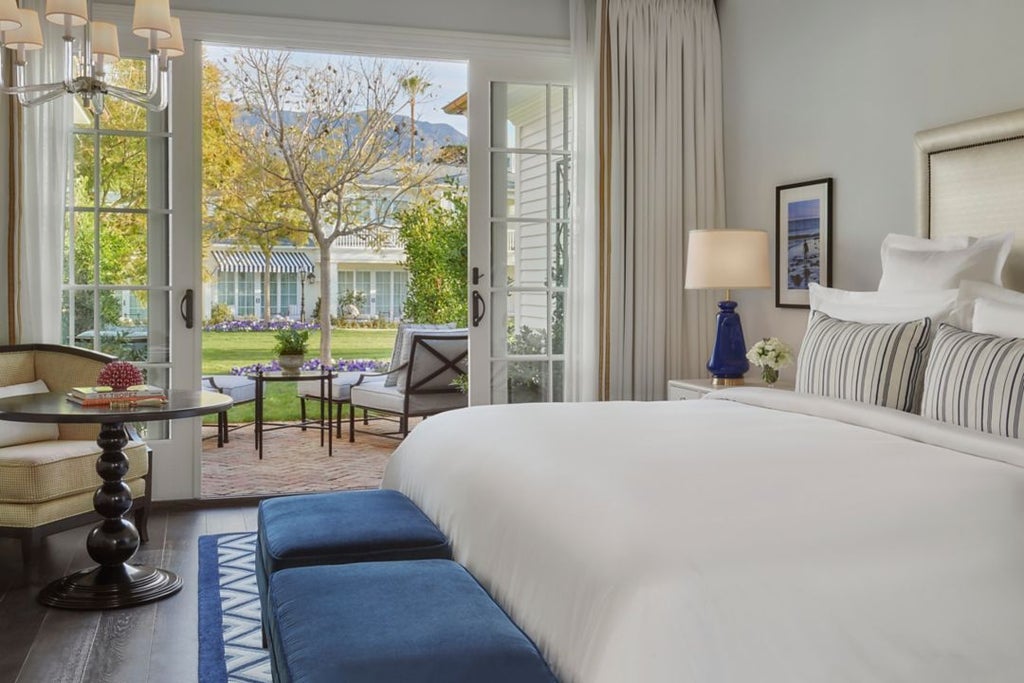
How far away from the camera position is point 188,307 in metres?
4.90

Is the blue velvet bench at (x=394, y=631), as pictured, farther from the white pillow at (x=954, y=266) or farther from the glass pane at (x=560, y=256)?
the glass pane at (x=560, y=256)

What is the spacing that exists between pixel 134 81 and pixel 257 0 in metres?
0.74

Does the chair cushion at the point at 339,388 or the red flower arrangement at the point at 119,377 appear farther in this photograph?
the chair cushion at the point at 339,388

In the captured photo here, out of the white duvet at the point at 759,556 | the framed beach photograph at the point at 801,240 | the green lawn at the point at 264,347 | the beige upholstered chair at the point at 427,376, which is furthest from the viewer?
the green lawn at the point at 264,347

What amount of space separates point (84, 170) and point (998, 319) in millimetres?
4107

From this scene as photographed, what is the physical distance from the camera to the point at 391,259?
41.7ft

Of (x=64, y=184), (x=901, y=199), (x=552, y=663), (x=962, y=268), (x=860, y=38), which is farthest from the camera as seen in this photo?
(x=64, y=184)

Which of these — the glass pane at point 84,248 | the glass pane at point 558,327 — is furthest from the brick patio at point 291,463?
the glass pane at point 558,327

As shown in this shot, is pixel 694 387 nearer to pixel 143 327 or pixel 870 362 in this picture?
pixel 870 362

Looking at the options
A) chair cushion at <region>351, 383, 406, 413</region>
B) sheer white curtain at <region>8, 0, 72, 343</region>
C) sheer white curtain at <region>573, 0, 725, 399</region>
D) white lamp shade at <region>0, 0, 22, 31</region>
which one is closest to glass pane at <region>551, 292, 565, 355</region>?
sheer white curtain at <region>573, 0, 725, 399</region>

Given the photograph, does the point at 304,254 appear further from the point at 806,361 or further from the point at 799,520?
the point at 799,520

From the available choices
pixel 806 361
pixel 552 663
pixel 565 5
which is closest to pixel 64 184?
pixel 565 5

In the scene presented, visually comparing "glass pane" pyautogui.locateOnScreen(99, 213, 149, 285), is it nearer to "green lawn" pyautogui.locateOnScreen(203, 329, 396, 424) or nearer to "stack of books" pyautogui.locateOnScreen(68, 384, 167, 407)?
"stack of books" pyautogui.locateOnScreen(68, 384, 167, 407)

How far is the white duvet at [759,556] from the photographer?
170cm
